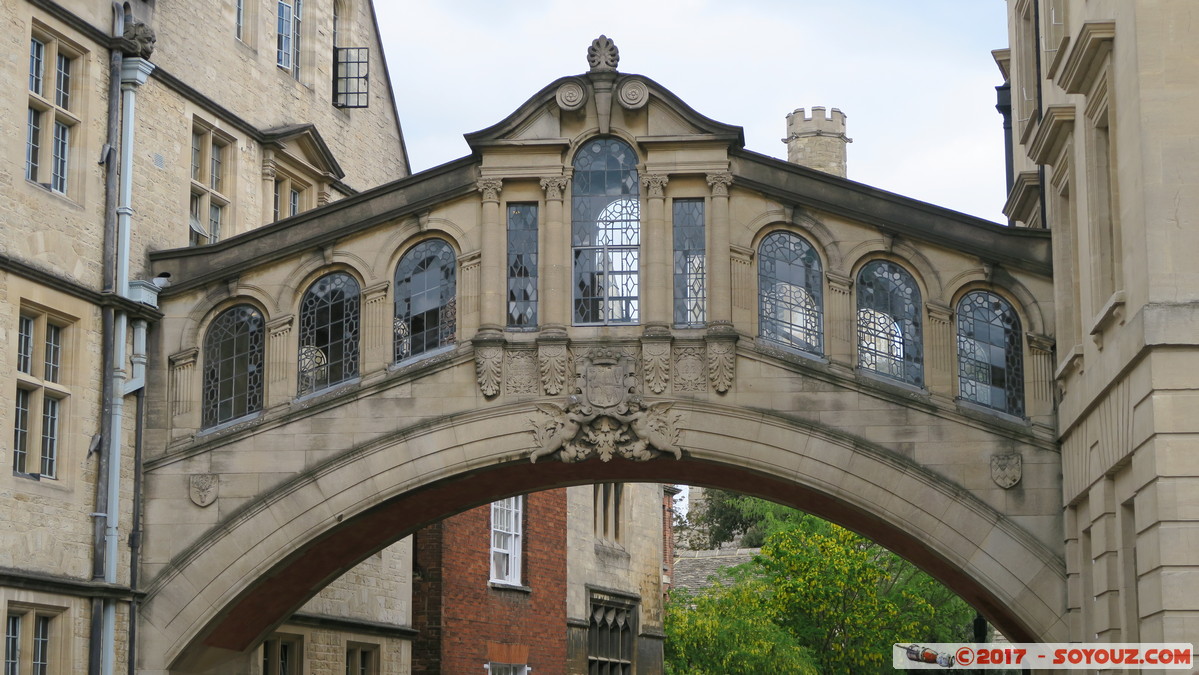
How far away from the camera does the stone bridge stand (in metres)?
20.6

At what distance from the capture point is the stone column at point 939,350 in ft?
67.8

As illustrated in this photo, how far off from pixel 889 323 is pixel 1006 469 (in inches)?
84.6

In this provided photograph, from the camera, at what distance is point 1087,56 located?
652 inches

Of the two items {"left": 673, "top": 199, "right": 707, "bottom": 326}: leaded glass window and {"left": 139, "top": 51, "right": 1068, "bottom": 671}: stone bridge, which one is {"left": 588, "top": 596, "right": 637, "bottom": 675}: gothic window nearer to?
{"left": 139, "top": 51, "right": 1068, "bottom": 671}: stone bridge

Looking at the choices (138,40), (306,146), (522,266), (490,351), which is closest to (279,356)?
(490,351)

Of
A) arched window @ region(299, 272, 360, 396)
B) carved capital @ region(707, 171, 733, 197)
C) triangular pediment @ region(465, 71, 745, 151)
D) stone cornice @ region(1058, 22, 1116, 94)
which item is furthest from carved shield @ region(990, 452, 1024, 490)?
arched window @ region(299, 272, 360, 396)

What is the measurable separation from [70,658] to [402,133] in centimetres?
1464

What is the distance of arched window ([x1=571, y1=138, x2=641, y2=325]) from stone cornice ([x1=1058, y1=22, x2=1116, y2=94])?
5710 millimetres

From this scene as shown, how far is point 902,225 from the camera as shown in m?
20.8

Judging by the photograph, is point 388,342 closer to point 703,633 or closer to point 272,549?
point 272,549

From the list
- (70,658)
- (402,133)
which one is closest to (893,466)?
(70,658)

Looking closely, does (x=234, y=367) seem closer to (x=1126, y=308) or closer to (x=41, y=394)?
(x=41, y=394)

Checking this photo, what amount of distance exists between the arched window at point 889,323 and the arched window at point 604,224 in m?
2.68

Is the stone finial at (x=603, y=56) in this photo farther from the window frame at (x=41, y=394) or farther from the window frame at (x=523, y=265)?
the window frame at (x=41, y=394)
